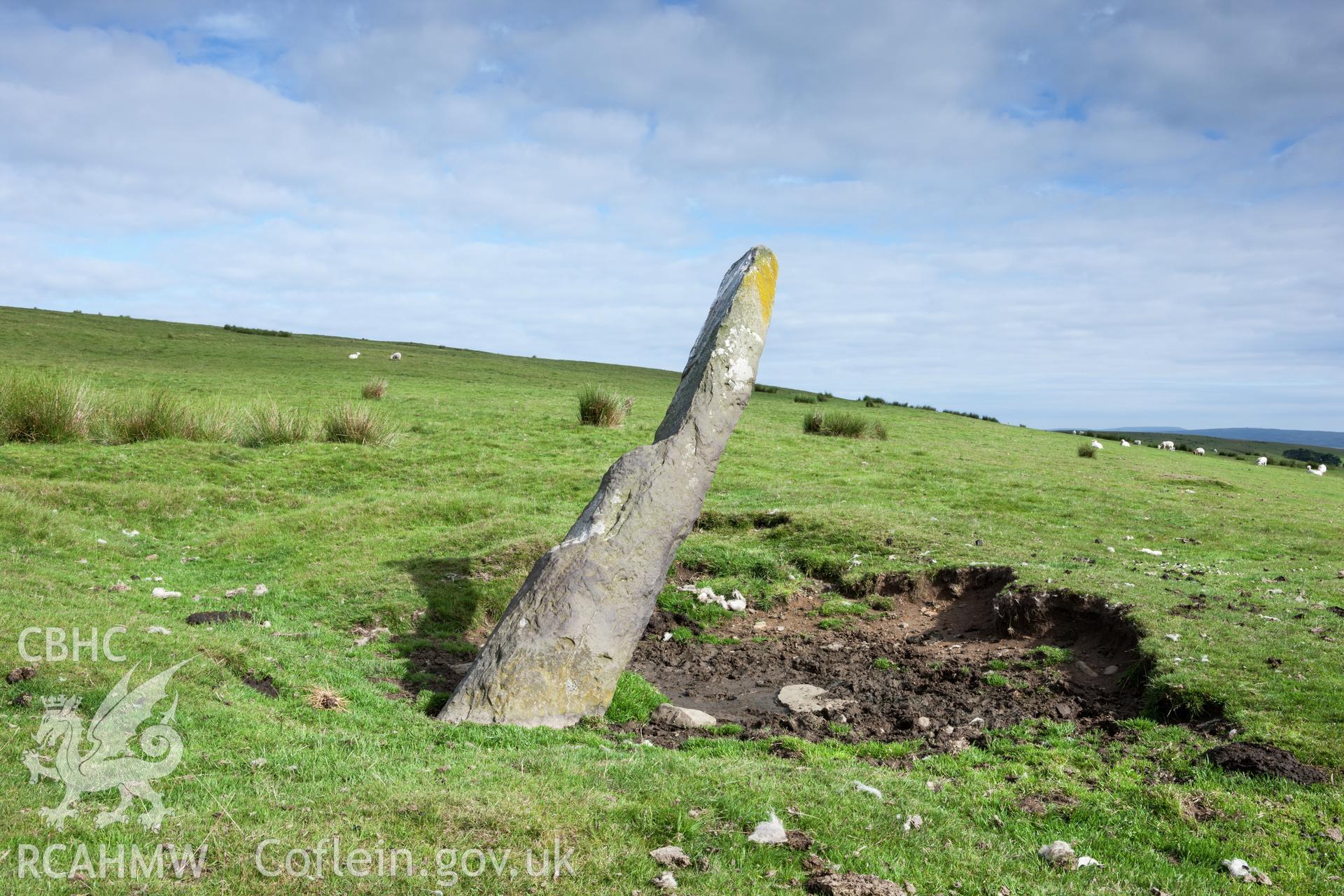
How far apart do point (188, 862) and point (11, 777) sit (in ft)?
5.75

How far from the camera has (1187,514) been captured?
773 inches

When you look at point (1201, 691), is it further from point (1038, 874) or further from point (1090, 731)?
point (1038, 874)

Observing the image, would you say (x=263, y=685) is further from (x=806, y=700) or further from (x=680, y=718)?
(x=806, y=700)

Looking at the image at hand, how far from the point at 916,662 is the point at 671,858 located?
6.08m

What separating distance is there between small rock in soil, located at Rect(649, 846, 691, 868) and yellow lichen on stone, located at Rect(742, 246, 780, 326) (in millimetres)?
7202

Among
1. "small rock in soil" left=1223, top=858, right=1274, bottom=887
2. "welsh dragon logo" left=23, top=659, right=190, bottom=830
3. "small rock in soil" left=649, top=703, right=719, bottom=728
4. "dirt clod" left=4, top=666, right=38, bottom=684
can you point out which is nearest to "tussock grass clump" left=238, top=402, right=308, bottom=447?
"dirt clod" left=4, top=666, right=38, bottom=684

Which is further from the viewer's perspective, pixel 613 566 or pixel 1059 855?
pixel 613 566

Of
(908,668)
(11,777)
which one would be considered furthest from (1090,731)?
(11,777)

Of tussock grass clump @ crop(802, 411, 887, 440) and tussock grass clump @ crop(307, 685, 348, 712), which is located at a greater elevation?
tussock grass clump @ crop(802, 411, 887, 440)

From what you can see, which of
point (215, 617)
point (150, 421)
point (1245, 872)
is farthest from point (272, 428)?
point (1245, 872)

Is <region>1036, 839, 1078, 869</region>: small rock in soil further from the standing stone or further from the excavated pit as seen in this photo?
the standing stone

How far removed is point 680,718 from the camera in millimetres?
8391

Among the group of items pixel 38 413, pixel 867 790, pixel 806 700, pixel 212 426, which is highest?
pixel 38 413

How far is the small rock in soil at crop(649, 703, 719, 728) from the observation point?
830cm
